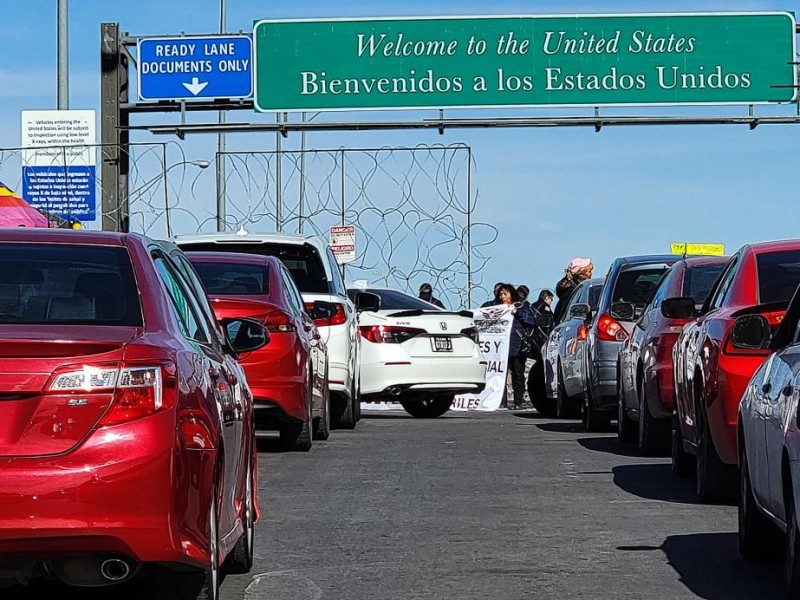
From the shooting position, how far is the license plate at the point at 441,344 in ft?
70.2

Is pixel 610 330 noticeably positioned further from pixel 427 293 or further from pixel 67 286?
pixel 427 293

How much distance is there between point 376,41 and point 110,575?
24231 mm

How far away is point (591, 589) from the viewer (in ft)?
24.9

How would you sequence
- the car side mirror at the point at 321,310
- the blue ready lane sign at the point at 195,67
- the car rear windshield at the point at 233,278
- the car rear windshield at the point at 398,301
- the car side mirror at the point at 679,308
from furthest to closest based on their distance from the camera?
the blue ready lane sign at the point at 195,67 → the car rear windshield at the point at 398,301 → the car side mirror at the point at 321,310 → the car rear windshield at the point at 233,278 → the car side mirror at the point at 679,308

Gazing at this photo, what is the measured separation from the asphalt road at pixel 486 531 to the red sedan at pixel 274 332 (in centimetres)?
35

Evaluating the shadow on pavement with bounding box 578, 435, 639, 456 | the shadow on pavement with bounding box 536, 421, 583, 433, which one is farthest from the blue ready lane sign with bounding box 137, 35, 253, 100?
the shadow on pavement with bounding box 578, 435, 639, 456

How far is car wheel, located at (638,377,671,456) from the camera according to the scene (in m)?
14.0

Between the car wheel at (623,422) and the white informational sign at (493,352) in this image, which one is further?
the white informational sign at (493,352)

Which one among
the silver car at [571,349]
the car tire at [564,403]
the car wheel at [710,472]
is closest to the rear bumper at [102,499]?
the car wheel at [710,472]

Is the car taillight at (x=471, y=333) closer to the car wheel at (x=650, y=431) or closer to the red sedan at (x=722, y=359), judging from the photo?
the car wheel at (x=650, y=431)

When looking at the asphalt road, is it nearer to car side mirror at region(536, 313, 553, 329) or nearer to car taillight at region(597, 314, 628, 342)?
car taillight at region(597, 314, 628, 342)

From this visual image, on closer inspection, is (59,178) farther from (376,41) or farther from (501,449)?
(501,449)

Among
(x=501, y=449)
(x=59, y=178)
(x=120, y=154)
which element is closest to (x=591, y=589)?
(x=501, y=449)

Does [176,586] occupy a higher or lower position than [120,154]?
lower
